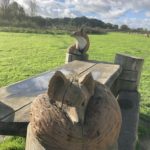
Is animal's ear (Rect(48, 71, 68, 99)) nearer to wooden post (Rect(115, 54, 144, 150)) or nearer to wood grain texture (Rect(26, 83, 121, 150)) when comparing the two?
wood grain texture (Rect(26, 83, 121, 150))

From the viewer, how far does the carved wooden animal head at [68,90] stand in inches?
59.2

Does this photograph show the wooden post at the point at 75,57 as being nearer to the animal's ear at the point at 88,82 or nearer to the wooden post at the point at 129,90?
the wooden post at the point at 129,90

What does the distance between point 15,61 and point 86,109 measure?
9.66 m

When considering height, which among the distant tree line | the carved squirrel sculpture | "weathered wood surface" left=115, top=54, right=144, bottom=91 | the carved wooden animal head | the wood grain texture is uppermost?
the carved wooden animal head

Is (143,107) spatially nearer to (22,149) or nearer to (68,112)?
(22,149)

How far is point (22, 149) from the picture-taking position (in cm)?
404

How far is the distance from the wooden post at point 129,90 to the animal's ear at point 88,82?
8.65 ft

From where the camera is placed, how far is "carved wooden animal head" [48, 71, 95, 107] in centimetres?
150

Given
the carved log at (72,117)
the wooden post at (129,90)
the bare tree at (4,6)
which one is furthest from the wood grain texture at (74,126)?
the bare tree at (4,6)

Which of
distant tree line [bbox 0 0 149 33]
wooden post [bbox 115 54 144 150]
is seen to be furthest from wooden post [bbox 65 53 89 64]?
distant tree line [bbox 0 0 149 33]

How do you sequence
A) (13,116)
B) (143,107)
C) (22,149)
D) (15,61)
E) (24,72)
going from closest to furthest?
1. (13,116)
2. (22,149)
3. (143,107)
4. (24,72)
5. (15,61)

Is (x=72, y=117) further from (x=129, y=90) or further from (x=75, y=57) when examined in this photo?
(x=75, y=57)

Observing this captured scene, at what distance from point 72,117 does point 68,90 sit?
116 millimetres

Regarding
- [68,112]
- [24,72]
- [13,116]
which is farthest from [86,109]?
[24,72]
